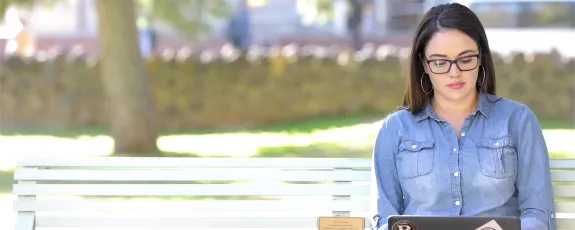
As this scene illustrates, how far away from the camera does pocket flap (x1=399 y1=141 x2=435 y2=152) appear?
3.86 meters

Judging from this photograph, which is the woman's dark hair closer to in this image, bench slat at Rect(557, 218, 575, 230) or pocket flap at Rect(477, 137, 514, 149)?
pocket flap at Rect(477, 137, 514, 149)

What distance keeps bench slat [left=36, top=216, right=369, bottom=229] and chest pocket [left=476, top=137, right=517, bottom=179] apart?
2.85ft

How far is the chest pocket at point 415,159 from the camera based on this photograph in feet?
12.6

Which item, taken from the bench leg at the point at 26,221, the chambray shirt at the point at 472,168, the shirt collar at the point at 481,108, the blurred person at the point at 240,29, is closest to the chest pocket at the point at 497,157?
the chambray shirt at the point at 472,168

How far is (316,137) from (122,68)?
9.68 feet

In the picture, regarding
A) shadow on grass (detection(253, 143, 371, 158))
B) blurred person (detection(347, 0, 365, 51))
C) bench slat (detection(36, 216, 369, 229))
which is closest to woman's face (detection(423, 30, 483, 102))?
bench slat (detection(36, 216, 369, 229))

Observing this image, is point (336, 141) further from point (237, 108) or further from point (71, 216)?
point (71, 216)

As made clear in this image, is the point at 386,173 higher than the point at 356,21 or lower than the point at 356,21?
lower

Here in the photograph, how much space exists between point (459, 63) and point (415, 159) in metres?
0.39

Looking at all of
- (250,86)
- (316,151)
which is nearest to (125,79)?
(316,151)

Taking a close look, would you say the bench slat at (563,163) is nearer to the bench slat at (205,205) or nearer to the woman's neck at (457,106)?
the woman's neck at (457,106)

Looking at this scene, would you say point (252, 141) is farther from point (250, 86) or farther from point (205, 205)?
point (205, 205)

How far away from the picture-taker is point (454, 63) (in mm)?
3809

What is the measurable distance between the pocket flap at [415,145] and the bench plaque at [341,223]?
402 mm
